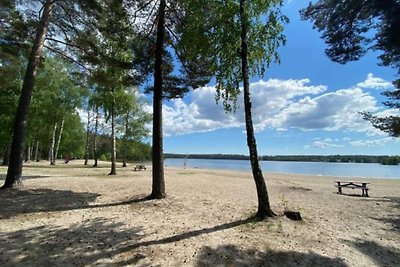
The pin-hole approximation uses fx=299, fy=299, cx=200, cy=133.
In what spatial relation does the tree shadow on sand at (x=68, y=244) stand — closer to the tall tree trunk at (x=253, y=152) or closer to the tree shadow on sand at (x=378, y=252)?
the tall tree trunk at (x=253, y=152)

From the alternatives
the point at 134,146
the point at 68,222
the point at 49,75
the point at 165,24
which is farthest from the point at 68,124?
the point at 68,222

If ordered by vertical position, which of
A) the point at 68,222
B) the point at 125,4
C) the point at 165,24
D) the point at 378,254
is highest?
the point at 125,4

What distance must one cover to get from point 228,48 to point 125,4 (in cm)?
522

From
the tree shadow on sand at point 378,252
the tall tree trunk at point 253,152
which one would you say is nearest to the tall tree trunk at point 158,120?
the tall tree trunk at point 253,152

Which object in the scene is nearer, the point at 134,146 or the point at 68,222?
the point at 68,222

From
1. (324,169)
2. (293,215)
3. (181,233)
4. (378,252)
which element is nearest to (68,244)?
(181,233)

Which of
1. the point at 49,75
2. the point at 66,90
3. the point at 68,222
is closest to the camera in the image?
the point at 68,222

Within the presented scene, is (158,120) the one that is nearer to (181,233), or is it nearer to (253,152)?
(253,152)

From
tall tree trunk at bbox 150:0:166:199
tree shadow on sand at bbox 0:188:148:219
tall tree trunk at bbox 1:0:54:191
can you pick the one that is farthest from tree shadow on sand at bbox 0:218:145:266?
tall tree trunk at bbox 1:0:54:191

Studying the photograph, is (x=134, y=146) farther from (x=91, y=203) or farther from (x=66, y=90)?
(x=91, y=203)

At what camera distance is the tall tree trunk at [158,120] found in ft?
34.8

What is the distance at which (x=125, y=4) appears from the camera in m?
11.4

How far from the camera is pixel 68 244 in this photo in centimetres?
601

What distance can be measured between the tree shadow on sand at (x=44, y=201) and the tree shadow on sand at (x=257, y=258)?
480 centimetres
